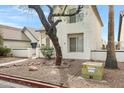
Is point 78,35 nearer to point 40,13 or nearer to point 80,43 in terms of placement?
point 80,43

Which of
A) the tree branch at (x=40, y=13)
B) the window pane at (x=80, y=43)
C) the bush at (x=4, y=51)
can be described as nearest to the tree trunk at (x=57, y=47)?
the tree branch at (x=40, y=13)

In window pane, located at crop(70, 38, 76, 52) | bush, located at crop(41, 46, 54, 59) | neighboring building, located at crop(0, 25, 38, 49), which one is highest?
neighboring building, located at crop(0, 25, 38, 49)

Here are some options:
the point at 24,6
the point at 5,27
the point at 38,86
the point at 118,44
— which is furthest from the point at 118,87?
the point at 5,27

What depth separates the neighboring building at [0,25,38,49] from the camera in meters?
23.9

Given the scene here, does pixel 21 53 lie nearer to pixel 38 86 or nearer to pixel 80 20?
pixel 80 20

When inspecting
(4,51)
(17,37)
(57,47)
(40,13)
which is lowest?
(4,51)

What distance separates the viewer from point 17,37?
26453mm

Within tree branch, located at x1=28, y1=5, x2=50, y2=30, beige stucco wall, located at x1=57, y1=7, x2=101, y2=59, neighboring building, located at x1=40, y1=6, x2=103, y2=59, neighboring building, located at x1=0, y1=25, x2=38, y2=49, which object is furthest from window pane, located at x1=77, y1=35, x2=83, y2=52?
neighboring building, located at x1=0, y1=25, x2=38, y2=49

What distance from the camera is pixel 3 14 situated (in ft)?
55.2

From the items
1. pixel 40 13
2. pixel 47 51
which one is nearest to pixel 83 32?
pixel 47 51

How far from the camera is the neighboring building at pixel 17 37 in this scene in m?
23.9

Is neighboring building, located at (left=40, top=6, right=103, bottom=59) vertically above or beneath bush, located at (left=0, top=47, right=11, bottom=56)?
above

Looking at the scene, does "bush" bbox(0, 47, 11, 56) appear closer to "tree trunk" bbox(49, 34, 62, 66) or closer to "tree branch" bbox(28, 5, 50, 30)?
"tree trunk" bbox(49, 34, 62, 66)
